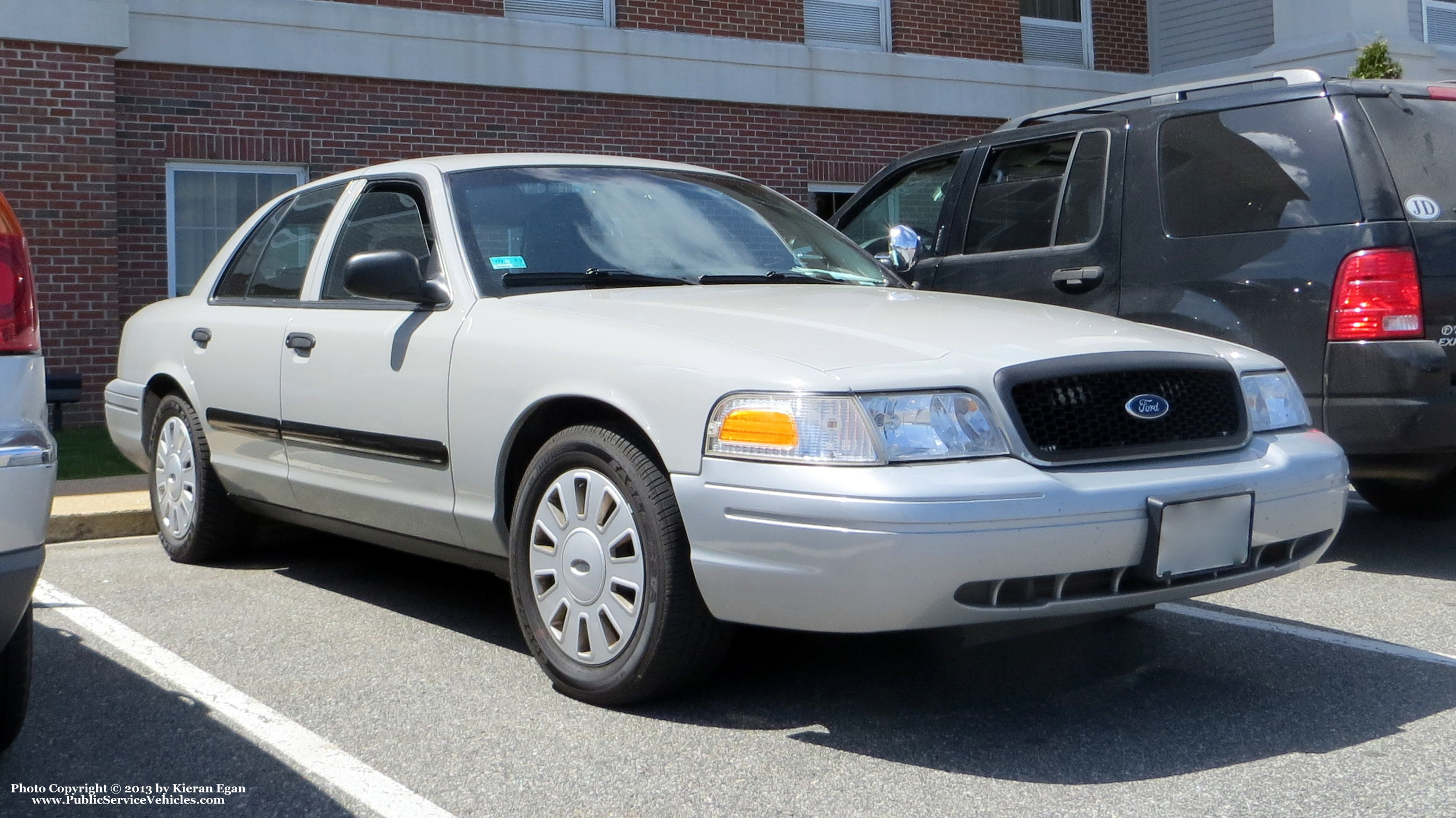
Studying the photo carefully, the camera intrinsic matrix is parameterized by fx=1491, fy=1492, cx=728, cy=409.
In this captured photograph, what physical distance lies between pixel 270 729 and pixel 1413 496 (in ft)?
16.6

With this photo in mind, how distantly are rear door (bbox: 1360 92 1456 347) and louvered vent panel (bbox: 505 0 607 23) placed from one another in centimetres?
814

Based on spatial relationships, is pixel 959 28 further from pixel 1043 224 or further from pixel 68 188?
pixel 1043 224

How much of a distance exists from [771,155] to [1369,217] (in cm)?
852

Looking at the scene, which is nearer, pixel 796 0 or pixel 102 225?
pixel 102 225

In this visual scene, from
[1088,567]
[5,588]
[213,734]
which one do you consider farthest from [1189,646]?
[5,588]

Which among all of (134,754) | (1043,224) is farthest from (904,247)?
(134,754)

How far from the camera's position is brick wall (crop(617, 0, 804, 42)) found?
41.4 feet

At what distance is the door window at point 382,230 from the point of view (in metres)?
4.89

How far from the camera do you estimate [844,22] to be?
13.9 metres

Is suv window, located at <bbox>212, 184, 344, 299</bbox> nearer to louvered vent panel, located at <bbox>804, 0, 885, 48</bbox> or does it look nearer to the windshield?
the windshield

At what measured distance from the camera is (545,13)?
1229 cm

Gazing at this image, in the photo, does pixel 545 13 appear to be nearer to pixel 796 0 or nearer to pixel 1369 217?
pixel 796 0

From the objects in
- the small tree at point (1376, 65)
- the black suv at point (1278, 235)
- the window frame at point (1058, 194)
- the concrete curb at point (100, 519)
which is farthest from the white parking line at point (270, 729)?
the small tree at point (1376, 65)

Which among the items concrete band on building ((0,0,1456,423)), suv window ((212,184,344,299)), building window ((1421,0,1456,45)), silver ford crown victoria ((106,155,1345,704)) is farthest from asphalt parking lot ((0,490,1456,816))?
building window ((1421,0,1456,45))
